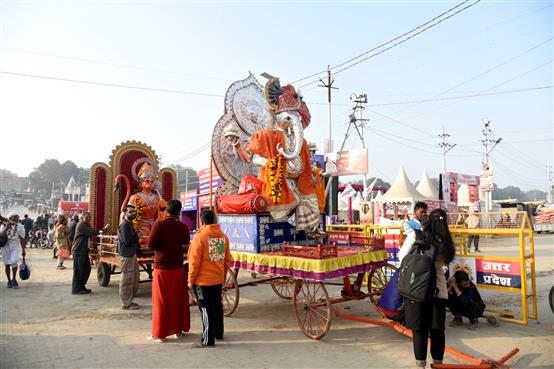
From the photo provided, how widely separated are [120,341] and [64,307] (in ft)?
8.20

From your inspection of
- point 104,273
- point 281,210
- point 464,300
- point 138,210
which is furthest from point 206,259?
point 104,273

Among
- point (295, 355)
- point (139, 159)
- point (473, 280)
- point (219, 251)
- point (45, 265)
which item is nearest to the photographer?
point (295, 355)

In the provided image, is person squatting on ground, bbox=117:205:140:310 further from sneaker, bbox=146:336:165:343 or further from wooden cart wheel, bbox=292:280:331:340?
wooden cart wheel, bbox=292:280:331:340

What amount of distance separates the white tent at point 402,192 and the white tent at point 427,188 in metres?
3.84

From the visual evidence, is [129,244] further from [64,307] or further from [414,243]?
[414,243]

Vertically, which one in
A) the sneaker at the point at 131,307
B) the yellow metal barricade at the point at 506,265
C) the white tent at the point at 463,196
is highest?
the white tent at the point at 463,196

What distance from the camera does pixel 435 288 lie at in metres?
3.65

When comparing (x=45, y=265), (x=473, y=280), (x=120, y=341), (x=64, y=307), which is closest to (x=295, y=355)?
(x=120, y=341)

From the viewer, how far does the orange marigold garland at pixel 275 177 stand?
5.47 metres

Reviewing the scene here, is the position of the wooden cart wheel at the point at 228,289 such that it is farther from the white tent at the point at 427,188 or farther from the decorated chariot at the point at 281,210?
the white tent at the point at 427,188

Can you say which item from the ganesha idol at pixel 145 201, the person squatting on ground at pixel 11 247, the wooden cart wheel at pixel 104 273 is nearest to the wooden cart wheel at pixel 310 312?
the ganesha idol at pixel 145 201

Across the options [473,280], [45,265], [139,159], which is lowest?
[45,265]

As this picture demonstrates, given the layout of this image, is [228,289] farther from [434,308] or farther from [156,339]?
[434,308]

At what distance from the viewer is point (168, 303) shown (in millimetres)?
4738
